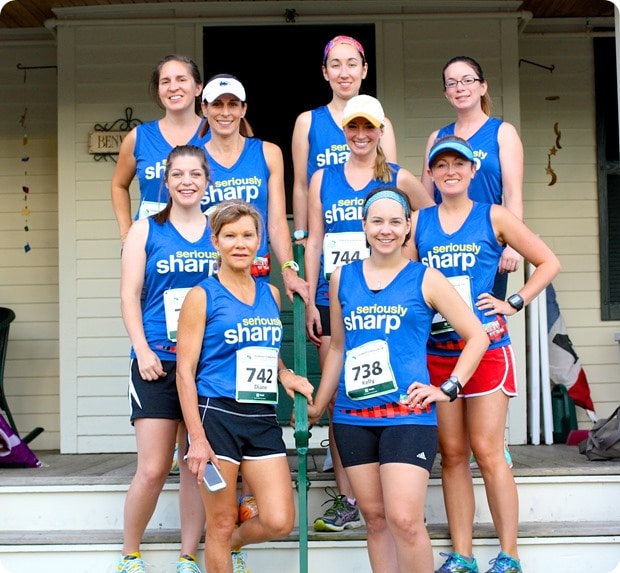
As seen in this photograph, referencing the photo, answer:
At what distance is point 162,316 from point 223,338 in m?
0.38

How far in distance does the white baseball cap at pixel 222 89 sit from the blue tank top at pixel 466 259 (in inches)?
36.1

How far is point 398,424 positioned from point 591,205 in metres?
3.71

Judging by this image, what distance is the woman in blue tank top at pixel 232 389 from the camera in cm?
320

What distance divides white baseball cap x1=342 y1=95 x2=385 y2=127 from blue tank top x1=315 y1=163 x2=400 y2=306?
0.78 ft

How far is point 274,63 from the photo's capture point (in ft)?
19.1

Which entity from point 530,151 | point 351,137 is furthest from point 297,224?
point 530,151

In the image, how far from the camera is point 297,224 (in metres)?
3.97

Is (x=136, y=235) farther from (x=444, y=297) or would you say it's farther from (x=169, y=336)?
(x=444, y=297)

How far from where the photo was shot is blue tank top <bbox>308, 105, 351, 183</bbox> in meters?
3.93

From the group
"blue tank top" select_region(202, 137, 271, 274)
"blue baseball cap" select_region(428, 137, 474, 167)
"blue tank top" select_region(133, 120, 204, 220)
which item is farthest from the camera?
"blue tank top" select_region(133, 120, 204, 220)

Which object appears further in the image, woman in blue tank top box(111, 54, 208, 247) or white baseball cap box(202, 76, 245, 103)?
woman in blue tank top box(111, 54, 208, 247)

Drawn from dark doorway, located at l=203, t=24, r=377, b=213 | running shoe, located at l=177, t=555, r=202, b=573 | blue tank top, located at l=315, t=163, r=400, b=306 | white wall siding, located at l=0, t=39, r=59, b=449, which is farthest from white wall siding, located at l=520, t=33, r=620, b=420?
running shoe, located at l=177, t=555, r=202, b=573

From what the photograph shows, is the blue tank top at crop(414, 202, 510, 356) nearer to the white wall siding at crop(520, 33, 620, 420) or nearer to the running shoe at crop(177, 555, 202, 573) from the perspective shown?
the running shoe at crop(177, 555, 202, 573)

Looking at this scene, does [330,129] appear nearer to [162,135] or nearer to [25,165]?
[162,135]
